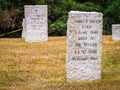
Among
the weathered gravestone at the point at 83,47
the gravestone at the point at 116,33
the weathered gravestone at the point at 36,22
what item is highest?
the weathered gravestone at the point at 83,47

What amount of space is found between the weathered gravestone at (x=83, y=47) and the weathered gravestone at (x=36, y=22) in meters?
8.01

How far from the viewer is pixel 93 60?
1024cm

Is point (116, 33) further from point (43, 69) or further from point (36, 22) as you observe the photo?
point (43, 69)

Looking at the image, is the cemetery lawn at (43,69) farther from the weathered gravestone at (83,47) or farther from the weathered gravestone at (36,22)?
the weathered gravestone at (36,22)

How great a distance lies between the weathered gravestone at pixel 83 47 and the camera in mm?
10064

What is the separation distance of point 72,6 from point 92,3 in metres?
1.61

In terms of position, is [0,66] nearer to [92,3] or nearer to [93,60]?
[93,60]

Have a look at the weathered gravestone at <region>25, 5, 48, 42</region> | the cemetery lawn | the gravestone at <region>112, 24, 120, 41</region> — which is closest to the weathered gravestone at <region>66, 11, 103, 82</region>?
the cemetery lawn

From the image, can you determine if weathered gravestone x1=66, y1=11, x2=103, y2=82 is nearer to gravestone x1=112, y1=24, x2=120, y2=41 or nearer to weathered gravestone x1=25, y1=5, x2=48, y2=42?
weathered gravestone x1=25, y1=5, x2=48, y2=42

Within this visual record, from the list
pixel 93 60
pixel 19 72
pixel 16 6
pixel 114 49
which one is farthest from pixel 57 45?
pixel 16 6

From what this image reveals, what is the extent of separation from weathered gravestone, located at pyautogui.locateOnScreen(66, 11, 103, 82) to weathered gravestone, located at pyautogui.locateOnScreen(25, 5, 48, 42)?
801 cm

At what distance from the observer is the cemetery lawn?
32.2 feet

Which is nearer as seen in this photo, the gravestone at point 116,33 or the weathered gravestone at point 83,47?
the weathered gravestone at point 83,47

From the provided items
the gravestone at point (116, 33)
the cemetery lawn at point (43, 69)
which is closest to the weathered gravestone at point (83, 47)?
the cemetery lawn at point (43, 69)
